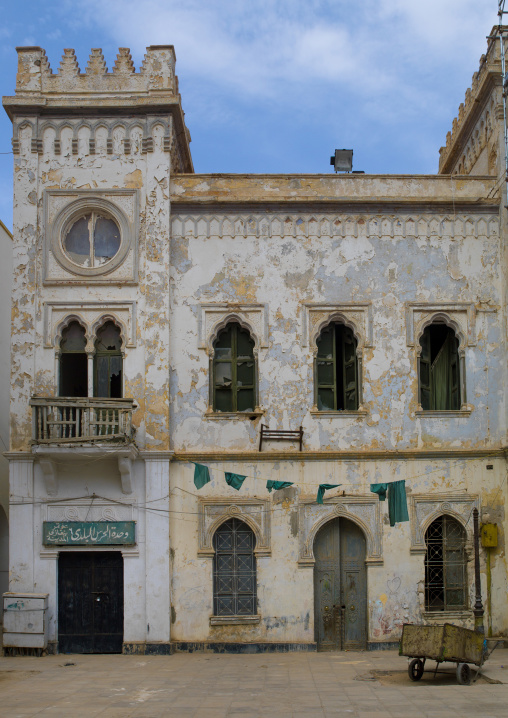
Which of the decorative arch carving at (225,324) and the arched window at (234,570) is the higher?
the decorative arch carving at (225,324)

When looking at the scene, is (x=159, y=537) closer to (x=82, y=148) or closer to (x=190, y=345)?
(x=190, y=345)

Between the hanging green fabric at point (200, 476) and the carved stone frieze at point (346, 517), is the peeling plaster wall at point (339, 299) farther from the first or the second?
the carved stone frieze at point (346, 517)

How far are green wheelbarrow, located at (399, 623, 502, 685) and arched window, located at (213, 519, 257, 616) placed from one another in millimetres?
4480

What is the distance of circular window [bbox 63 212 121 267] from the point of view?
18844 millimetres

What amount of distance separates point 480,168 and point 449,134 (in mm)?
2967

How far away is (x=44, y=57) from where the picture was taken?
63.1 ft

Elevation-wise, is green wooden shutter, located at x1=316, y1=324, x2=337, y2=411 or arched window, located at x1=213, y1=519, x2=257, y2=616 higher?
green wooden shutter, located at x1=316, y1=324, x2=337, y2=411

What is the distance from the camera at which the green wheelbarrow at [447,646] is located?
13.9 m

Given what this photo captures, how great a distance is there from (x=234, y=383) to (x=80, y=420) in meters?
3.35

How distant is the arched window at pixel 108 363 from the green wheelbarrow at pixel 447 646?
7.94m

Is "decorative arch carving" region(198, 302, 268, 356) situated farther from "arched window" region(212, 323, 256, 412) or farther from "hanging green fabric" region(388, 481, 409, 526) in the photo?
"hanging green fabric" region(388, 481, 409, 526)

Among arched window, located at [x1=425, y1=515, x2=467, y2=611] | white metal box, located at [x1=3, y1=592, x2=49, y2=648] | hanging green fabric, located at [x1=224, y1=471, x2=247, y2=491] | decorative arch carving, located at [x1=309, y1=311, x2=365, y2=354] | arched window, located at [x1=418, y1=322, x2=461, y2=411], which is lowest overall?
white metal box, located at [x1=3, y1=592, x2=49, y2=648]

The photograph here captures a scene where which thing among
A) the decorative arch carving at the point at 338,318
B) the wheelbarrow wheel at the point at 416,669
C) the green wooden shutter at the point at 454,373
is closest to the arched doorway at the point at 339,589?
the green wooden shutter at the point at 454,373

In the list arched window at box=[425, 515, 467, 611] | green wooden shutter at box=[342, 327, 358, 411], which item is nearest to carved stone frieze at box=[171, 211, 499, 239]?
green wooden shutter at box=[342, 327, 358, 411]
